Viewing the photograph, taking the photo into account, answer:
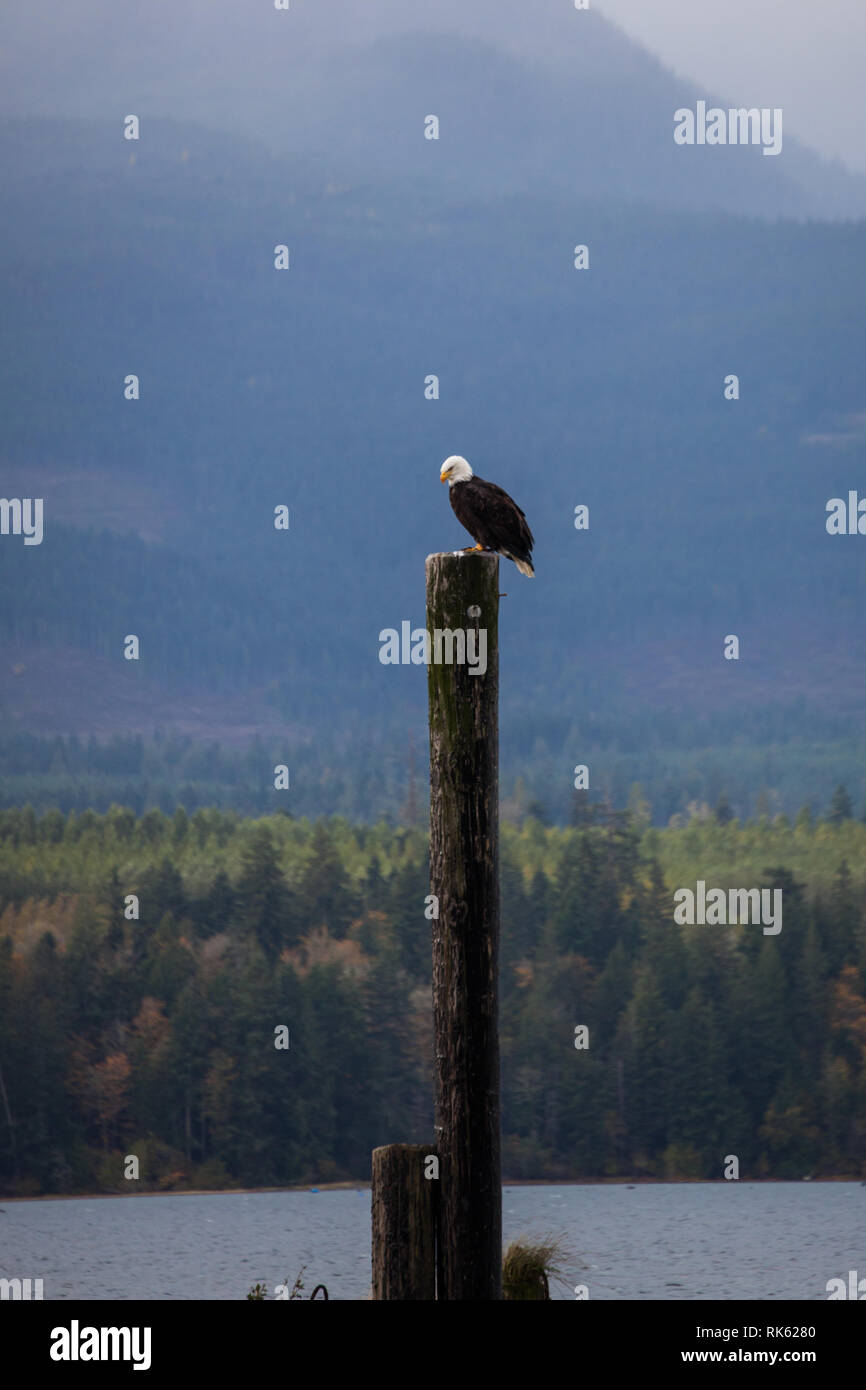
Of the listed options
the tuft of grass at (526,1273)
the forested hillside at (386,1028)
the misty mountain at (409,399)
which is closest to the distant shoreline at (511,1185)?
the forested hillside at (386,1028)

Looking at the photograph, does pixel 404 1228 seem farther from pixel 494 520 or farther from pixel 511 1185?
pixel 511 1185

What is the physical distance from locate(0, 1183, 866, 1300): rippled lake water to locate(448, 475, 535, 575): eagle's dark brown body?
30.8ft

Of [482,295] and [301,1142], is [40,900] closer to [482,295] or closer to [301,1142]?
[301,1142]

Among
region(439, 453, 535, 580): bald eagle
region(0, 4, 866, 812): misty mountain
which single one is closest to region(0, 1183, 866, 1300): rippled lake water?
region(439, 453, 535, 580): bald eagle

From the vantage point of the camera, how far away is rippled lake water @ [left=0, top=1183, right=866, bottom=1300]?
2333 cm

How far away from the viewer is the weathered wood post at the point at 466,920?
805cm

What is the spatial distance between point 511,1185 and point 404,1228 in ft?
111

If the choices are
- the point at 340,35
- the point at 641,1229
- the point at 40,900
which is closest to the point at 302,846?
the point at 40,900

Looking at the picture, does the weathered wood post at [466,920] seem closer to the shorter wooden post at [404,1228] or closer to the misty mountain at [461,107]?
the shorter wooden post at [404,1228]

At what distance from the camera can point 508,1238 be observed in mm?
27609

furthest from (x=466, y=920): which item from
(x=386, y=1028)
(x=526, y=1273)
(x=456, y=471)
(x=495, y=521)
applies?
(x=386, y=1028)

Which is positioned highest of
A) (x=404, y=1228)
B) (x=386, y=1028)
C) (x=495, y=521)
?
(x=495, y=521)

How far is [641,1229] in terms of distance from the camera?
29906mm
